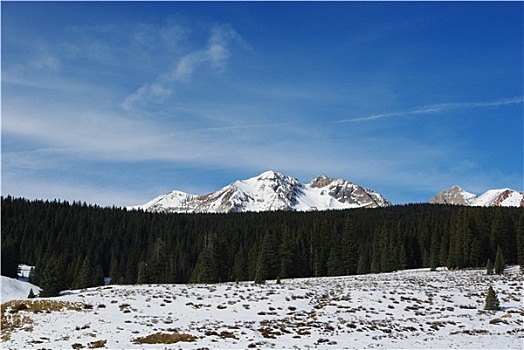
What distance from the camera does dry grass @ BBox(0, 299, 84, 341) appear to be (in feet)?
111

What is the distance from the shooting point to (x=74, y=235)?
480 feet

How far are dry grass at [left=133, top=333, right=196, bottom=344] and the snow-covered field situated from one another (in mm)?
69

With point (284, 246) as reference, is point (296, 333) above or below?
below

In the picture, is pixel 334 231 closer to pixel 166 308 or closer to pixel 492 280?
pixel 492 280

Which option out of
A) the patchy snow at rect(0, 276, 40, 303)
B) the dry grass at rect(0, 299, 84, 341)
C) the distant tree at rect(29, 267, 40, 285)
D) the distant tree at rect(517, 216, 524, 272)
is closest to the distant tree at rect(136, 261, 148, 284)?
the patchy snow at rect(0, 276, 40, 303)

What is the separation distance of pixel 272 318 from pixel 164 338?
10934 millimetres

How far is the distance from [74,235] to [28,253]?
1412cm

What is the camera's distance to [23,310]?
123ft

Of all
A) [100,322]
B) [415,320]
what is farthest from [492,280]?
[100,322]

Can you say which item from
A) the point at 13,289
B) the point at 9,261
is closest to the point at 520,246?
the point at 13,289

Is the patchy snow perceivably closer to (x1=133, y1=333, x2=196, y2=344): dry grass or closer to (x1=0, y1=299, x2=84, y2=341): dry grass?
(x1=0, y1=299, x2=84, y2=341): dry grass

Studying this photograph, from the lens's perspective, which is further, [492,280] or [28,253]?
[28,253]

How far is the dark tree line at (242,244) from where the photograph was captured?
87.3 metres

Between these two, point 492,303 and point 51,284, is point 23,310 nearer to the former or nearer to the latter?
point 51,284
